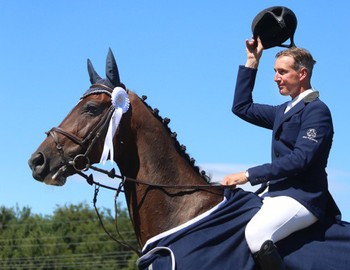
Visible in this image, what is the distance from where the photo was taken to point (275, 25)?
8.58 m

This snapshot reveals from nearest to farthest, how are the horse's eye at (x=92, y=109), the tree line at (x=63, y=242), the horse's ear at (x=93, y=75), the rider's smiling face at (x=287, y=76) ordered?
1. the rider's smiling face at (x=287, y=76)
2. the horse's eye at (x=92, y=109)
3. the horse's ear at (x=93, y=75)
4. the tree line at (x=63, y=242)

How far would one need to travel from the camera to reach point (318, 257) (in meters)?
7.62

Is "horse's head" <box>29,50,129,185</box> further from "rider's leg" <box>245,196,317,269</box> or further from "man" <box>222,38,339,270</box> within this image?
"rider's leg" <box>245,196,317,269</box>

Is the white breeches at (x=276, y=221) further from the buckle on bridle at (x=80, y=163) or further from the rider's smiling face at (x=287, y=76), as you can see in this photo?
the buckle on bridle at (x=80, y=163)

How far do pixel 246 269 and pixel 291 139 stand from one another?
1329 mm

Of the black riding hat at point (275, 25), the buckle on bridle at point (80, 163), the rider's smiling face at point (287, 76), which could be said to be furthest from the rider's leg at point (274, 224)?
the black riding hat at point (275, 25)

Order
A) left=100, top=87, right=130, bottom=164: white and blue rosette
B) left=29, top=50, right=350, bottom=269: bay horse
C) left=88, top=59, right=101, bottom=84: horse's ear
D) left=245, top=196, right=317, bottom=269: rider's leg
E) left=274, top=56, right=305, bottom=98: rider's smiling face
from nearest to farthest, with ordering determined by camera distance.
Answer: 1. left=245, top=196, right=317, bottom=269: rider's leg
2. left=29, top=50, right=350, bottom=269: bay horse
3. left=274, top=56, right=305, bottom=98: rider's smiling face
4. left=100, top=87, right=130, bottom=164: white and blue rosette
5. left=88, top=59, right=101, bottom=84: horse's ear

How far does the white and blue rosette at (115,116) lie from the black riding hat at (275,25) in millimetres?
1600

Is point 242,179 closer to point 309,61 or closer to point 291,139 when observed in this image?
point 291,139

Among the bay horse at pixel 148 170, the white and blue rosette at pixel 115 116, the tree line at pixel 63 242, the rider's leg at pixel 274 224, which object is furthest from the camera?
the tree line at pixel 63 242

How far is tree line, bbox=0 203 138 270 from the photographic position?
5362 cm

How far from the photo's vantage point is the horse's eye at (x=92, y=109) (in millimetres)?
8172

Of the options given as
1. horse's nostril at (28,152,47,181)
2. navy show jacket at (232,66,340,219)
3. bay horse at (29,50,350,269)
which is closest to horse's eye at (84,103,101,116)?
bay horse at (29,50,350,269)

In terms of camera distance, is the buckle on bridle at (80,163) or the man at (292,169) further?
the buckle on bridle at (80,163)
